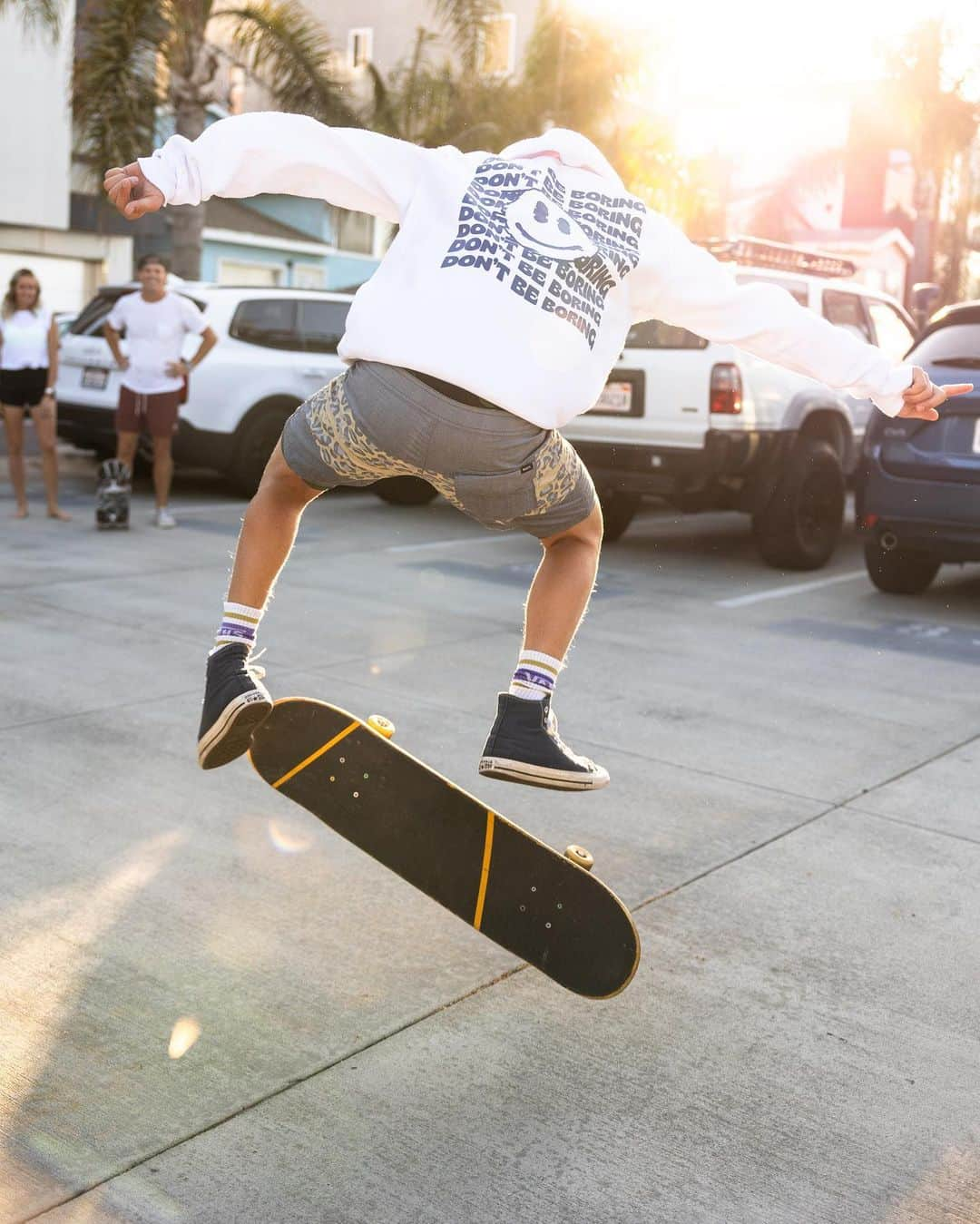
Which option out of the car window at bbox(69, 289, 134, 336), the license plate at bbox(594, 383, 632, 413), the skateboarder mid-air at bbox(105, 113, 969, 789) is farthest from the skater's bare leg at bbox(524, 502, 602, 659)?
the car window at bbox(69, 289, 134, 336)

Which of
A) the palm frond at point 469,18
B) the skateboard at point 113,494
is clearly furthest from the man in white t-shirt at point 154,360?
the palm frond at point 469,18

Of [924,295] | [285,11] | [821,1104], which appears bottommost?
[821,1104]

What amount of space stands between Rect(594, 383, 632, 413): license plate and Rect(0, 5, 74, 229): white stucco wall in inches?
633

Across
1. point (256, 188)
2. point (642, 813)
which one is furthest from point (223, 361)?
point (256, 188)

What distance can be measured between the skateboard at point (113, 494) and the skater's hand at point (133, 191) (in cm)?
741

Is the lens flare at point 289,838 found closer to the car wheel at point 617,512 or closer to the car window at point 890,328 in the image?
the car wheel at point 617,512

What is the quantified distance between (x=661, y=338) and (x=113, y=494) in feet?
13.1

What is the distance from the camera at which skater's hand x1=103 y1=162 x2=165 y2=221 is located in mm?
2814

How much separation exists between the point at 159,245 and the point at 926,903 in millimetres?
26064

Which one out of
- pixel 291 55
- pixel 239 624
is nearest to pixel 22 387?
pixel 239 624

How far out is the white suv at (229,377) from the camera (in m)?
11.8

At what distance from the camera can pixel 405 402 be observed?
2.90 meters

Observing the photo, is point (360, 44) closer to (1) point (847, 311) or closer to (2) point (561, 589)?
(1) point (847, 311)

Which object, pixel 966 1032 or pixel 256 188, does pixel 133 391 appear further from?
pixel 966 1032
